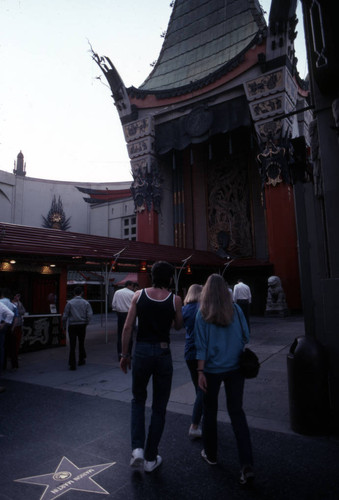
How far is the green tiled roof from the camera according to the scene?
74.3ft

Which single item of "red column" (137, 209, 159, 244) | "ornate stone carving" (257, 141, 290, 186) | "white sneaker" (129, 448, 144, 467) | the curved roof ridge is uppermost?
the curved roof ridge

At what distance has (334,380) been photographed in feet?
12.1

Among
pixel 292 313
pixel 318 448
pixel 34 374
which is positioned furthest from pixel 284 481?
pixel 292 313

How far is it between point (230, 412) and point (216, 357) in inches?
19.1

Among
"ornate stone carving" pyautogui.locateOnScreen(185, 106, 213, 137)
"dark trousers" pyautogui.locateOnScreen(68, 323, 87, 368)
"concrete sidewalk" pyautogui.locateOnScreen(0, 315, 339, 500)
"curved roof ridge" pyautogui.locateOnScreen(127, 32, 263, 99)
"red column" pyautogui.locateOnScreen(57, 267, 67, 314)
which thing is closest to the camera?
"concrete sidewalk" pyautogui.locateOnScreen(0, 315, 339, 500)

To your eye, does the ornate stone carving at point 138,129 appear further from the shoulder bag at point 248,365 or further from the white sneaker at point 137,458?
the white sneaker at point 137,458

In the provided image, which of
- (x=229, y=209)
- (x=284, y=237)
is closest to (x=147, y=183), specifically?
(x=229, y=209)

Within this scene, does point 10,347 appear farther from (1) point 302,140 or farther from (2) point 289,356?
(1) point 302,140

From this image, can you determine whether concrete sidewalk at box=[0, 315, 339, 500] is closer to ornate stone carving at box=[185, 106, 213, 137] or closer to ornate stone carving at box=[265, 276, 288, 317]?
ornate stone carving at box=[265, 276, 288, 317]

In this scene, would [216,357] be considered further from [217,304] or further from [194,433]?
[194,433]

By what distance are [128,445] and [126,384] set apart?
7.78ft

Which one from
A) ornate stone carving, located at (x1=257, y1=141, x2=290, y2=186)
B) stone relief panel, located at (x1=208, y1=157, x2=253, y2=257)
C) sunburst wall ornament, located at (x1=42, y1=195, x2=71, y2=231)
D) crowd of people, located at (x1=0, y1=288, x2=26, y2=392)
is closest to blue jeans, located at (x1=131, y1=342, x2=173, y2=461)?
crowd of people, located at (x1=0, y1=288, x2=26, y2=392)

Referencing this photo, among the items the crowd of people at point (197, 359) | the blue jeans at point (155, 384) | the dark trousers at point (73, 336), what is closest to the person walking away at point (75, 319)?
the dark trousers at point (73, 336)

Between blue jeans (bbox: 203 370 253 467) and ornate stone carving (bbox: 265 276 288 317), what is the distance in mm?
15640
